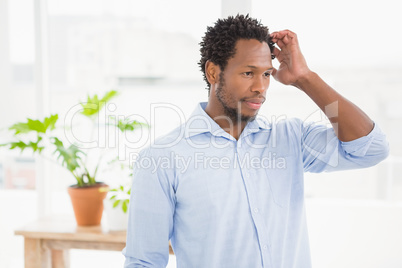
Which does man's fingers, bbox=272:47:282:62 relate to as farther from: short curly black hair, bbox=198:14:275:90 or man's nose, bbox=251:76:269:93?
man's nose, bbox=251:76:269:93

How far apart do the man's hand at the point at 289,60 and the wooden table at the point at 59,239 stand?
1.03 meters

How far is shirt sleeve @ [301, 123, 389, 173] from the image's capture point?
1.13 metres

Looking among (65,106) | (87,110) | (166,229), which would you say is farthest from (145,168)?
(65,106)

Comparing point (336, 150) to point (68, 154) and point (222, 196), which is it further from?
point (68, 154)

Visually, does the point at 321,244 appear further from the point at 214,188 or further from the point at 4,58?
the point at 4,58

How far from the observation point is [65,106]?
2.38 meters

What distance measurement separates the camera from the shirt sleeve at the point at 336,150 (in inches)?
44.5

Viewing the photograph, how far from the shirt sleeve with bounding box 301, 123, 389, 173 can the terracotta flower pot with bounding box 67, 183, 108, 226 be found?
3.46ft

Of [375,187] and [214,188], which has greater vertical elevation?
[214,188]

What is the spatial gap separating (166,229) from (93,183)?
3.11 ft

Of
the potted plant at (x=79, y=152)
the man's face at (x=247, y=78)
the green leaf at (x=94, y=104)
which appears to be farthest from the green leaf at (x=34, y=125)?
the man's face at (x=247, y=78)

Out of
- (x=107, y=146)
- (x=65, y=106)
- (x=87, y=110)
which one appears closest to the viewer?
(x=87, y=110)

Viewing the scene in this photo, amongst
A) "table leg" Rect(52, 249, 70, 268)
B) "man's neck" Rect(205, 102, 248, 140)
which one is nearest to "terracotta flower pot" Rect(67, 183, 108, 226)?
"table leg" Rect(52, 249, 70, 268)

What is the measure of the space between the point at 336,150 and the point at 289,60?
0.31 m
